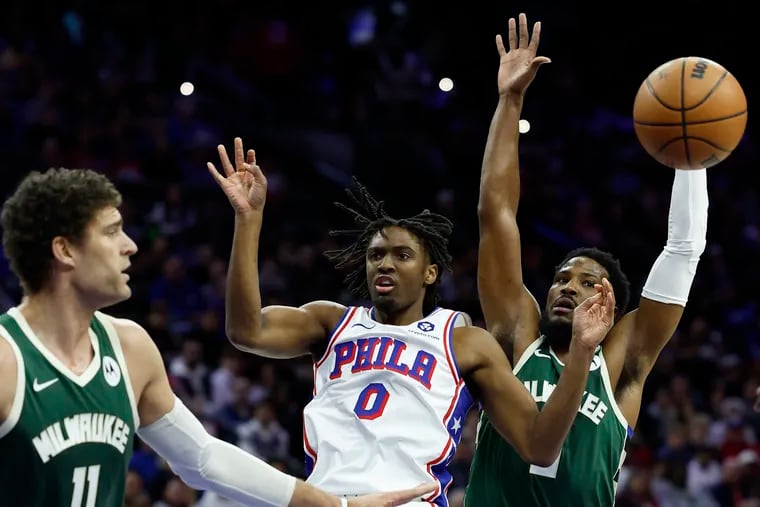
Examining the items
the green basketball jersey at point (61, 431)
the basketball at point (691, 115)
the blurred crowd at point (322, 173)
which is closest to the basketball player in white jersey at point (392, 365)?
the basketball at point (691, 115)

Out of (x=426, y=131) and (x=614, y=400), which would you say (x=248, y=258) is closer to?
(x=614, y=400)

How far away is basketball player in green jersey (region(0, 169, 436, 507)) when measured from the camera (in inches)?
118

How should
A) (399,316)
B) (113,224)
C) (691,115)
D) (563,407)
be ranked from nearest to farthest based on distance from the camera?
1. (113,224)
2. (563,407)
3. (399,316)
4. (691,115)

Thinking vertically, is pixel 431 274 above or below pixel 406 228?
below

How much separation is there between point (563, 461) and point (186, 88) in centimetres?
801

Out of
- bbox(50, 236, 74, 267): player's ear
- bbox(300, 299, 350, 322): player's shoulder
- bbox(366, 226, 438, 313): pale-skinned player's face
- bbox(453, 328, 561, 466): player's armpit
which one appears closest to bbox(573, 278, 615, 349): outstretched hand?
bbox(453, 328, 561, 466): player's armpit

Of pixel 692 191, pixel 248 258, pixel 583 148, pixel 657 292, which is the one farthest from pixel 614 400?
pixel 583 148

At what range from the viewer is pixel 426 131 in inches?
491

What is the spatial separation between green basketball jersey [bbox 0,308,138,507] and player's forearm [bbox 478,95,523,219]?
6.65 feet

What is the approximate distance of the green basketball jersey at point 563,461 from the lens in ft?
14.7

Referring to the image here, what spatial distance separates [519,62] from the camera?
4957 mm

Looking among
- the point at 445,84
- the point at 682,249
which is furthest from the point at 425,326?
the point at 445,84

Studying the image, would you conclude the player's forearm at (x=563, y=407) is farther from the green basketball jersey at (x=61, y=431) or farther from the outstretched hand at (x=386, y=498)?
the green basketball jersey at (x=61, y=431)

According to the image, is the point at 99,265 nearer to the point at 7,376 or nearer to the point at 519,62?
the point at 7,376
